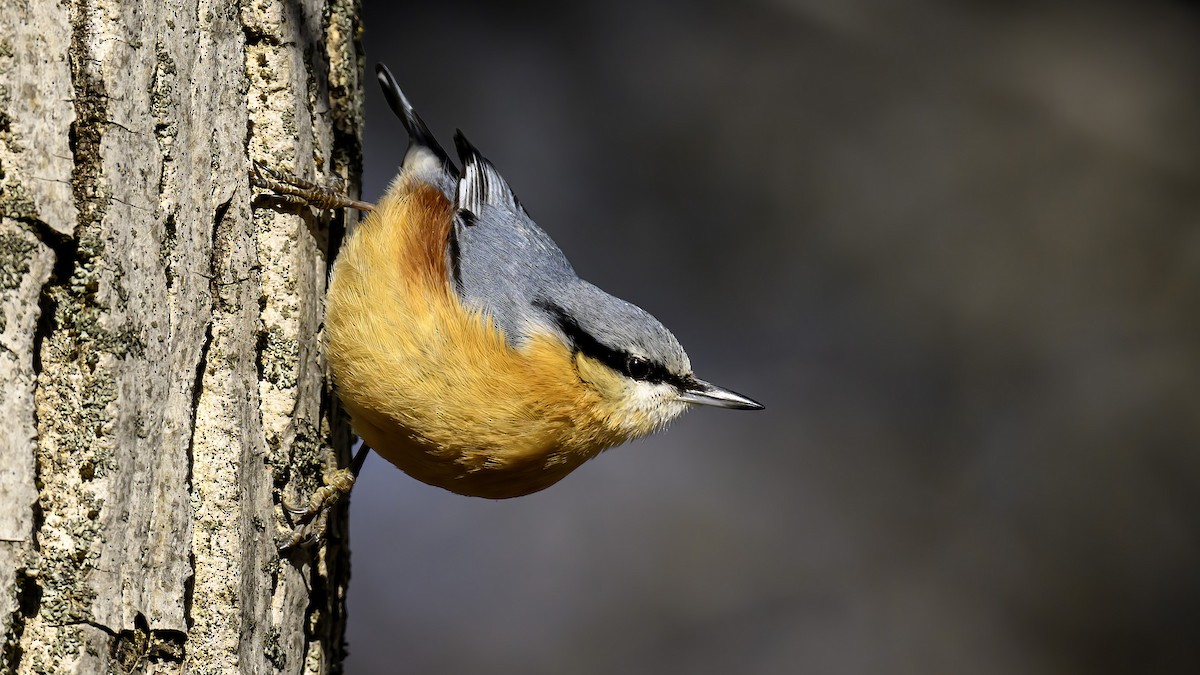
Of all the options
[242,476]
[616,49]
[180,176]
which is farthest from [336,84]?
[616,49]

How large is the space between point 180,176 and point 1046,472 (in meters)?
3.79

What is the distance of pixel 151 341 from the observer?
1568 mm

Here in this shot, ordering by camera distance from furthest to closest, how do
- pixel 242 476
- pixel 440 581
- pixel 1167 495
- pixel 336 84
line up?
1. pixel 440 581
2. pixel 1167 495
3. pixel 336 84
4. pixel 242 476

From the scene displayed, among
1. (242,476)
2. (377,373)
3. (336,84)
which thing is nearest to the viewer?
(242,476)

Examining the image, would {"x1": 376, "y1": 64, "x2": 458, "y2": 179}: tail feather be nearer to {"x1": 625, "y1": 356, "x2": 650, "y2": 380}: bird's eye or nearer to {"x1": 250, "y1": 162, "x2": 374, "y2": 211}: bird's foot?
{"x1": 250, "y1": 162, "x2": 374, "y2": 211}: bird's foot

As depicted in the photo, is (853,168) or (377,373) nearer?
(377,373)

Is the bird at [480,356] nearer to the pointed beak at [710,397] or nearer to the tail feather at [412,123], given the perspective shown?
the pointed beak at [710,397]

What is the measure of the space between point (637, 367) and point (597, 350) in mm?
103

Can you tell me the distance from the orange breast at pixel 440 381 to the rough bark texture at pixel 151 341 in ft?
0.43

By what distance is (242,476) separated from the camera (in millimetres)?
1803

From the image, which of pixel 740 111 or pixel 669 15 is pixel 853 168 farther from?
pixel 669 15

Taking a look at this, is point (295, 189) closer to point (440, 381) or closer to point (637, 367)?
point (440, 381)

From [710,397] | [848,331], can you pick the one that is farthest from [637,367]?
[848,331]

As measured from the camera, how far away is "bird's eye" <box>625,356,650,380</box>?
2.43 m
